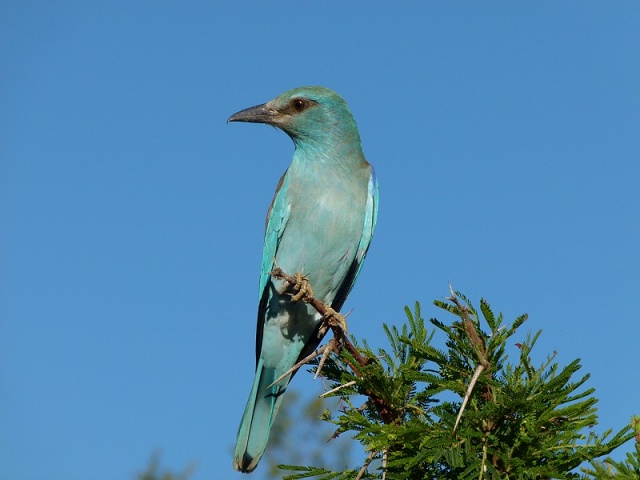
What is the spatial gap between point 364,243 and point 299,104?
63.9 inches

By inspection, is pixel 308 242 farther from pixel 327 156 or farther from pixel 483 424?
pixel 483 424

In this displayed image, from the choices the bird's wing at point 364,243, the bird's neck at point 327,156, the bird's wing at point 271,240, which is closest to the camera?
the bird's wing at point 271,240

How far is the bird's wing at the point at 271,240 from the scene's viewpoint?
7.34 meters

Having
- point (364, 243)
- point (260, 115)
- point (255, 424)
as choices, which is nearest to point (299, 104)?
point (260, 115)

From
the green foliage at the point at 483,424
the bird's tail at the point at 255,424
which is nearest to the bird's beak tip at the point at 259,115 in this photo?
the bird's tail at the point at 255,424

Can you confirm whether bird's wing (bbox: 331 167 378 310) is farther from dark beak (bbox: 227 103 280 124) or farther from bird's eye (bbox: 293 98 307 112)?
dark beak (bbox: 227 103 280 124)

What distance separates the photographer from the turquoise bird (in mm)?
7191

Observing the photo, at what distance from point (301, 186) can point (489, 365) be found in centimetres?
409

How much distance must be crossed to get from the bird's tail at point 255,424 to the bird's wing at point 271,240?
40 centimetres

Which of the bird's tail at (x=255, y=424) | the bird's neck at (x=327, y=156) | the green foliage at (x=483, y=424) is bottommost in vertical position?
the green foliage at (x=483, y=424)

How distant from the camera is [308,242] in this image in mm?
7215

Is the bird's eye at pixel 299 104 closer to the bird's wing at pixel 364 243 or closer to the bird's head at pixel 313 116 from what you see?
the bird's head at pixel 313 116

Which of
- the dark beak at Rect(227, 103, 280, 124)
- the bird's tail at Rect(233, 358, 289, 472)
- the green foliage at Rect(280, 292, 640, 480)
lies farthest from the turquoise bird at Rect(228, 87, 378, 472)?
the green foliage at Rect(280, 292, 640, 480)

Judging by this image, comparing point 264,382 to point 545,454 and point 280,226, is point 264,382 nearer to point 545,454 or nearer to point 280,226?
point 280,226
